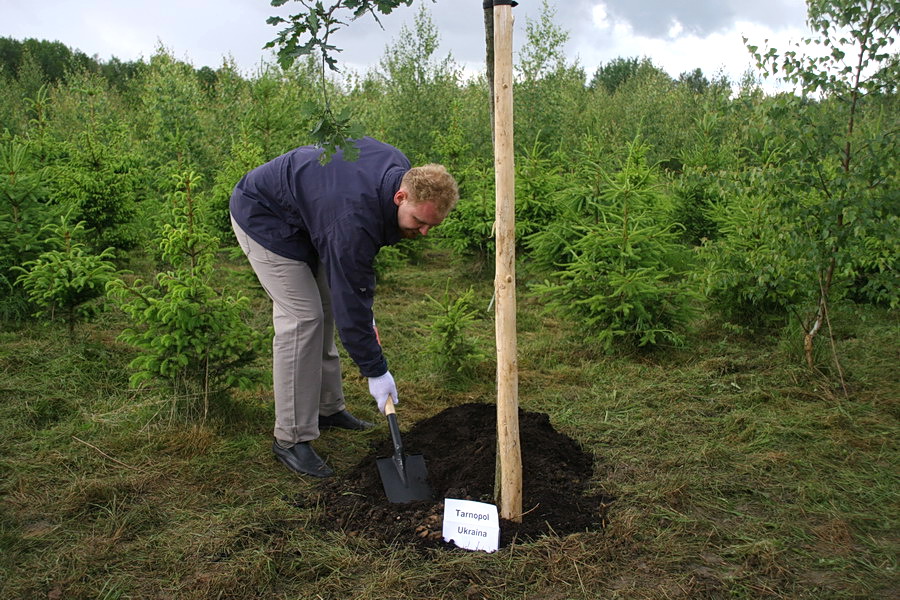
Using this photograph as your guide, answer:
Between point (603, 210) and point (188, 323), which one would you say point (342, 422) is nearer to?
point (188, 323)

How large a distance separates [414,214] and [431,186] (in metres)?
0.16

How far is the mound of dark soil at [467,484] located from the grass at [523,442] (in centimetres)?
10

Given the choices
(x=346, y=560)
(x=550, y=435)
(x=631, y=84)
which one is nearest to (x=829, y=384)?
(x=550, y=435)

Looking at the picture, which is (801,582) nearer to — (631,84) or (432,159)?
(432,159)

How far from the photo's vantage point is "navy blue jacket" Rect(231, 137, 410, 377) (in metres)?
2.87

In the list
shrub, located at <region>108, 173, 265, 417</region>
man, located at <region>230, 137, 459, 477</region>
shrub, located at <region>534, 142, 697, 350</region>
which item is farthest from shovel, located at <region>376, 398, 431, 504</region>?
shrub, located at <region>534, 142, 697, 350</region>

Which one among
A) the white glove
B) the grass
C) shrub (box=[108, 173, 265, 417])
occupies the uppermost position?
shrub (box=[108, 173, 265, 417])

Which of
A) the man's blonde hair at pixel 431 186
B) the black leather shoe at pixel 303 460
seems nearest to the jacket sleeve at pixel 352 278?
the man's blonde hair at pixel 431 186

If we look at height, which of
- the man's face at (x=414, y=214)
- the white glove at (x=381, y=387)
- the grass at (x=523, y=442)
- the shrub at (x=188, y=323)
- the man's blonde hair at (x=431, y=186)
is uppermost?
the man's blonde hair at (x=431, y=186)

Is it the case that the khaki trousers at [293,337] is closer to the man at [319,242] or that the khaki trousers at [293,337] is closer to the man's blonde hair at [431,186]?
the man at [319,242]

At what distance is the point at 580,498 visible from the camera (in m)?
3.08

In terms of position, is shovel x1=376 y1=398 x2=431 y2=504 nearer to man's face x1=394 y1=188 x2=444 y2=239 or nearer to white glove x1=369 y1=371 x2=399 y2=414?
white glove x1=369 y1=371 x2=399 y2=414

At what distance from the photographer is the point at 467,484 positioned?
311cm

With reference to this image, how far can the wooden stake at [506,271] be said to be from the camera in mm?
2521
